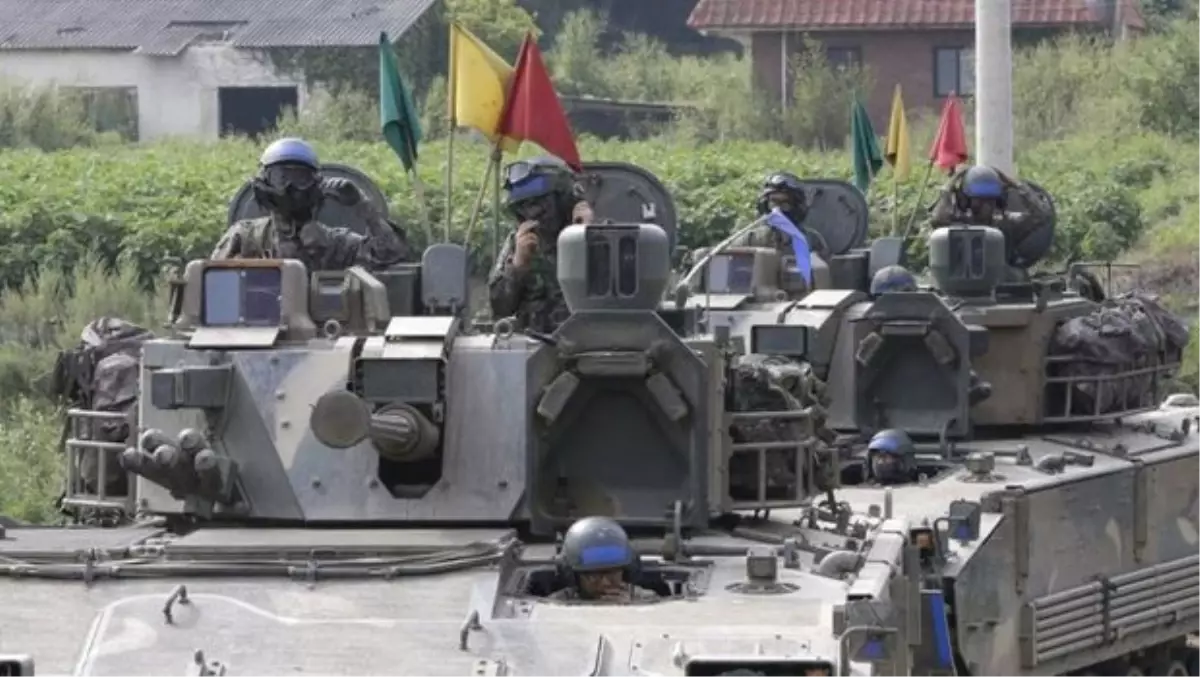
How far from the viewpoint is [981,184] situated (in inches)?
942

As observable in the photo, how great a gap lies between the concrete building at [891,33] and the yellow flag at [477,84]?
31220 millimetres

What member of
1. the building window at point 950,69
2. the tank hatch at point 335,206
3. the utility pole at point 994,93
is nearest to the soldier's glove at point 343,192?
the tank hatch at point 335,206

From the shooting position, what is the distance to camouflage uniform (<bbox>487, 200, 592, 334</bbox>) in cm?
1714

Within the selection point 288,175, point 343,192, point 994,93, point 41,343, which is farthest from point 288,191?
point 994,93

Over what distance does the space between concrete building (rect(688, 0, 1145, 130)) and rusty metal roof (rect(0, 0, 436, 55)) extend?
7093 millimetres

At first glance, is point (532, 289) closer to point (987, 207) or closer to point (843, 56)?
point (987, 207)

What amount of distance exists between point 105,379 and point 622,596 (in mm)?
A: 3753

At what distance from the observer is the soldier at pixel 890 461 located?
20.2 metres

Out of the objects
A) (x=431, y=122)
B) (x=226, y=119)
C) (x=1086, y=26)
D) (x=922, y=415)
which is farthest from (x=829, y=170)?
(x=922, y=415)

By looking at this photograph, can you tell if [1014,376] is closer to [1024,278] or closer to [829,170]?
[1024,278]

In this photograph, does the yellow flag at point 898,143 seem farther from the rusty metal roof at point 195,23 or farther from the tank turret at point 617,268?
the tank turret at point 617,268

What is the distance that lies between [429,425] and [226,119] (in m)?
33.3

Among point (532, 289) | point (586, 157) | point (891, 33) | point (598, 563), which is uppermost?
point (891, 33)

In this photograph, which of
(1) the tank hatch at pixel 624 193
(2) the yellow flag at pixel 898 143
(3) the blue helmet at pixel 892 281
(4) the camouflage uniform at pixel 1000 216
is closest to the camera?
(1) the tank hatch at pixel 624 193
